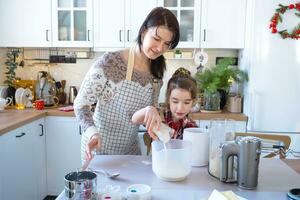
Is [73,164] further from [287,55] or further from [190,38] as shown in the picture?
[287,55]

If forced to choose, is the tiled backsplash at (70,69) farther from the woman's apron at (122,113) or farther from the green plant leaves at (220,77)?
the woman's apron at (122,113)

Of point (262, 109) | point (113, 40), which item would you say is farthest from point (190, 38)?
point (262, 109)

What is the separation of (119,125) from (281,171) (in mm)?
688

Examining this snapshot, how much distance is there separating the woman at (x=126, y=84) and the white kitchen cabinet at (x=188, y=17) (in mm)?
1219

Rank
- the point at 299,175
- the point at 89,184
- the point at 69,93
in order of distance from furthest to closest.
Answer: the point at 69,93
the point at 299,175
the point at 89,184

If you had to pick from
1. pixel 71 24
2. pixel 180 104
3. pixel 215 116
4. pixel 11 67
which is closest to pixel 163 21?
pixel 180 104

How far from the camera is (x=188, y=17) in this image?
2643 millimetres

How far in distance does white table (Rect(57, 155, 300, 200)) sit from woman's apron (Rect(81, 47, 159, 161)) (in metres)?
0.16

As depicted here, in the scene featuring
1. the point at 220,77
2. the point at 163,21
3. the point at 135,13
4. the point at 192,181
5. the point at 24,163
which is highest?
the point at 135,13

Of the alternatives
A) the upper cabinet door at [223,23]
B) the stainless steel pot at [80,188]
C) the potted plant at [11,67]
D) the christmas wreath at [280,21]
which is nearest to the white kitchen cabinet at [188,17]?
the upper cabinet door at [223,23]

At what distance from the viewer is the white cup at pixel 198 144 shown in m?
1.14

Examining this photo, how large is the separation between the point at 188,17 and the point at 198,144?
1730 millimetres

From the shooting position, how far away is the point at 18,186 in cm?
220

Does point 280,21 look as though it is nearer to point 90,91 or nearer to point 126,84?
point 126,84
